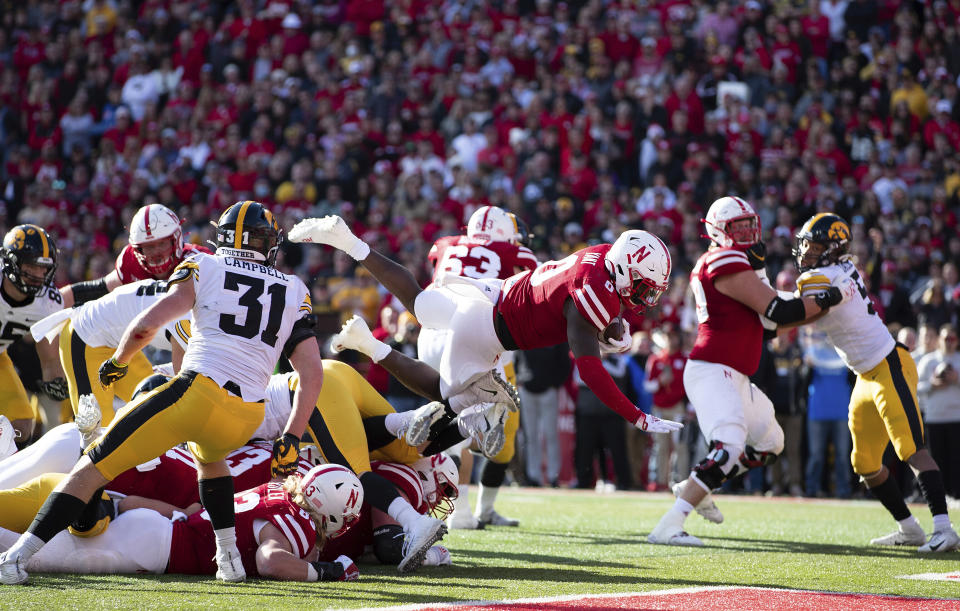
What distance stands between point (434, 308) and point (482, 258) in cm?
159

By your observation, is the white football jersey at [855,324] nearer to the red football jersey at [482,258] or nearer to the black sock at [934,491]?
the black sock at [934,491]

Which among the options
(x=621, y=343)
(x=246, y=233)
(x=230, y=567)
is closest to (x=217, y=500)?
(x=230, y=567)

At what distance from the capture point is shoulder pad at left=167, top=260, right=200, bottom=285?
471cm

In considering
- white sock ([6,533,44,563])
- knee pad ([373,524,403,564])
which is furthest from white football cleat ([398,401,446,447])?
white sock ([6,533,44,563])

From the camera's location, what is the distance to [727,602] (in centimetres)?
442

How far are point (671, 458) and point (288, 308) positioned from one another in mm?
8130

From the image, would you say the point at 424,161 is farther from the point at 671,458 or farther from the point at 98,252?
the point at 671,458

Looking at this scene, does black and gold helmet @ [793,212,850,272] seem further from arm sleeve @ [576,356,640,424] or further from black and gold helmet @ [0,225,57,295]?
black and gold helmet @ [0,225,57,295]

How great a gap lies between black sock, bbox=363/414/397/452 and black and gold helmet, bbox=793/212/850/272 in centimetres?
284

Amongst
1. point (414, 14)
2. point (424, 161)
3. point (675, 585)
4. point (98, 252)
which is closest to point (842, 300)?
Answer: point (675, 585)

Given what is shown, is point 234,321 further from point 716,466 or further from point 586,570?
point 716,466

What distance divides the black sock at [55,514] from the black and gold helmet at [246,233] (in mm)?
1203

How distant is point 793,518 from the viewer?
8828mm

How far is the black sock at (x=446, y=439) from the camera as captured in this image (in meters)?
5.94
